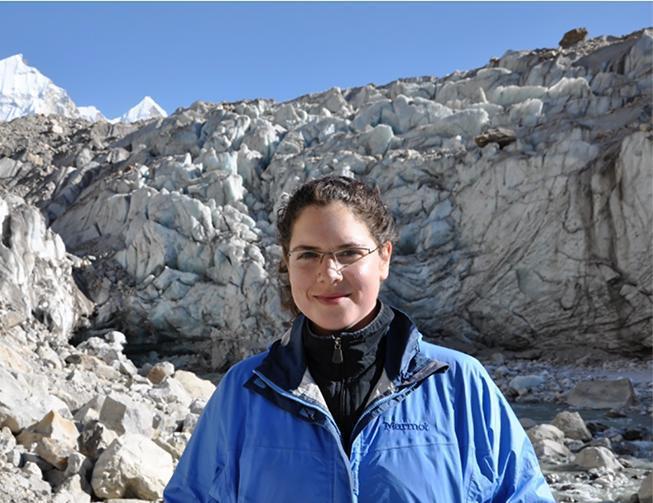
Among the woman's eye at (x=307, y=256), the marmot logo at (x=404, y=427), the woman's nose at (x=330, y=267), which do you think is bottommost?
the marmot logo at (x=404, y=427)

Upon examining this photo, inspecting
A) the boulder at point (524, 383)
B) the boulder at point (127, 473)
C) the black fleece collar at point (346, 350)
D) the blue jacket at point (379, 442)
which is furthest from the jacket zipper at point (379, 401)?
the boulder at point (524, 383)

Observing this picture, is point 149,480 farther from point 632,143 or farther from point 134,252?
point 134,252

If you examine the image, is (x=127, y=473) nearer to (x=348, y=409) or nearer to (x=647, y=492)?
(x=348, y=409)

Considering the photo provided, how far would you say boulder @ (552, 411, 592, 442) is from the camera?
929cm

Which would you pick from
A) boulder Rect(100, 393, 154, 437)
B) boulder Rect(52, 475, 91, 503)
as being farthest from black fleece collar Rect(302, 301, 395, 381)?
boulder Rect(100, 393, 154, 437)

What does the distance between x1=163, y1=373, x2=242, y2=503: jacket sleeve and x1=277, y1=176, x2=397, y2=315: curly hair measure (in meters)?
0.50

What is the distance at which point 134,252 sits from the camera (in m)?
21.2

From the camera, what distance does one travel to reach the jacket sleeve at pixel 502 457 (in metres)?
1.58

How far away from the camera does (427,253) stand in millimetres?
19141

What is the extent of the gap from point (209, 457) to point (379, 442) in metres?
0.51

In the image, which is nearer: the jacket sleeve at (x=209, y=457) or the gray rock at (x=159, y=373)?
the jacket sleeve at (x=209, y=457)

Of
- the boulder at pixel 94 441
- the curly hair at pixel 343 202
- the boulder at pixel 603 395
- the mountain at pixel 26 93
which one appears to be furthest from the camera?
the mountain at pixel 26 93

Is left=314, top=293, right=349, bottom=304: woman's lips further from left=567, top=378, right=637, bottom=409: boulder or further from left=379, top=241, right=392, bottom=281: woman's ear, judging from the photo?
left=567, top=378, right=637, bottom=409: boulder

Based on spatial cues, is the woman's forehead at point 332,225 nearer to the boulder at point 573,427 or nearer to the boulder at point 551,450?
the boulder at point 551,450
